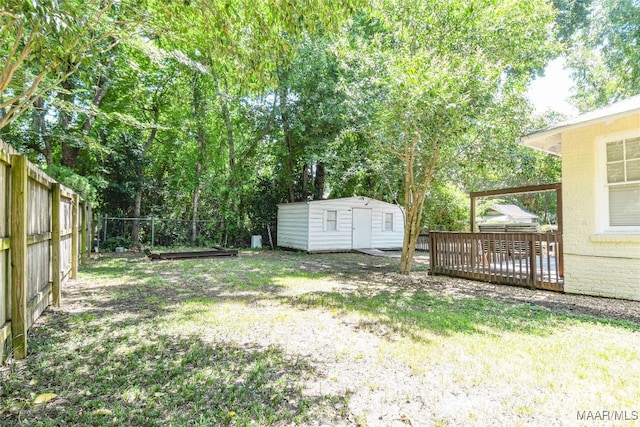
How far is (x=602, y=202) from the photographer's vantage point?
5.79m

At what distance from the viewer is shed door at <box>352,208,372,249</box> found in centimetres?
1606

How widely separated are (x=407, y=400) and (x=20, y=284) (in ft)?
11.3

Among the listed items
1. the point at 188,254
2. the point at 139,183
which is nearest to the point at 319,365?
the point at 188,254

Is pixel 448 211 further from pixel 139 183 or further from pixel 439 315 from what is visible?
pixel 139 183

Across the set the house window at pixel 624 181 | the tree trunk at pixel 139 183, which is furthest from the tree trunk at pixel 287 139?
the house window at pixel 624 181

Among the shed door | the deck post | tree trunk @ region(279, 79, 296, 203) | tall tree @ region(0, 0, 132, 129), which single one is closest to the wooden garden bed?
tall tree @ region(0, 0, 132, 129)

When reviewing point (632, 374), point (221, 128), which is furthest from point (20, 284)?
point (221, 128)

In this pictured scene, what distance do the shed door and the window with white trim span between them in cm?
103

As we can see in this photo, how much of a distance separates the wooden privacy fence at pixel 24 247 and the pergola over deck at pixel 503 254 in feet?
24.9

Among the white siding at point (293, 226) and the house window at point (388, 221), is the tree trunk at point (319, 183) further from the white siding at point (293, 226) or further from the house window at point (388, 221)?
the house window at point (388, 221)

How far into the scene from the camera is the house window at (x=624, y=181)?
5484 mm

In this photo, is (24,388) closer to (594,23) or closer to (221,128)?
A: (221,128)

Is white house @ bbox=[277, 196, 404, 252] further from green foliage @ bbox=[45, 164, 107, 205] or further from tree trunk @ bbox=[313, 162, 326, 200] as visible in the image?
green foliage @ bbox=[45, 164, 107, 205]

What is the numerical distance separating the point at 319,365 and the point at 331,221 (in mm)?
12473
